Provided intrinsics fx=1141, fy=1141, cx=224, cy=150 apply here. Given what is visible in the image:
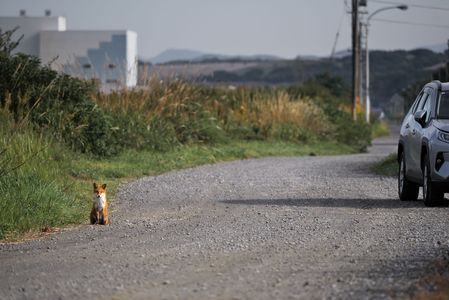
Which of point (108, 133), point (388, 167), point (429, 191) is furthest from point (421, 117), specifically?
point (108, 133)

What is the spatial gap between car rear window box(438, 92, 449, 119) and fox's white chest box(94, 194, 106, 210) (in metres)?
5.29

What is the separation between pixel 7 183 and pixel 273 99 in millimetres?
27257

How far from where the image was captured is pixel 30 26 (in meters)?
89.0

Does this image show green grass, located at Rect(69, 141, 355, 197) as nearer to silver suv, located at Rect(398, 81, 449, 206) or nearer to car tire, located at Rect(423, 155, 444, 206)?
silver suv, located at Rect(398, 81, 449, 206)

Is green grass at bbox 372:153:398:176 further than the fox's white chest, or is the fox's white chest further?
green grass at bbox 372:153:398:176

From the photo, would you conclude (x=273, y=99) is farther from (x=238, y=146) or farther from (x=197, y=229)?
(x=197, y=229)

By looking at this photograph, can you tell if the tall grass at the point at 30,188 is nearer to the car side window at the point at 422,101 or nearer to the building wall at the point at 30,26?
the car side window at the point at 422,101

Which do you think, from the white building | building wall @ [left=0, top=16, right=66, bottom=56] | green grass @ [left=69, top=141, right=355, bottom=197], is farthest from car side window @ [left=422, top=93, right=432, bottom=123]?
building wall @ [left=0, top=16, right=66, bottom=56]

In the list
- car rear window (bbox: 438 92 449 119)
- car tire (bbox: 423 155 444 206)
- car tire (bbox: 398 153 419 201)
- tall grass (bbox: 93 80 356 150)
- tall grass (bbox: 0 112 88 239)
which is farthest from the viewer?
tall grass (bbox: 93 80 356 150)

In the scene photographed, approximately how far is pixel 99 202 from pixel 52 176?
10.1ft

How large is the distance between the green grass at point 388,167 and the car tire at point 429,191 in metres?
8.30

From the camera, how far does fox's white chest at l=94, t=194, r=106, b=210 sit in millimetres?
14062

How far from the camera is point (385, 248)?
1149cm

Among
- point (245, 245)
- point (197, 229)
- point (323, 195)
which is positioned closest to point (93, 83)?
point (323, 195)
